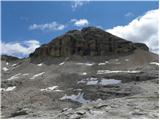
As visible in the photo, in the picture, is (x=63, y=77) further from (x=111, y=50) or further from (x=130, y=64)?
(x=111, y=50)

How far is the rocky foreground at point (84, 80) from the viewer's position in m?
22.8

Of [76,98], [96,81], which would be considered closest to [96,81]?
[96,81]

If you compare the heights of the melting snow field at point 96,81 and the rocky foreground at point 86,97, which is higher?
the melting snow field at point 96,81

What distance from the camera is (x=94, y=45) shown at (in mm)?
113000

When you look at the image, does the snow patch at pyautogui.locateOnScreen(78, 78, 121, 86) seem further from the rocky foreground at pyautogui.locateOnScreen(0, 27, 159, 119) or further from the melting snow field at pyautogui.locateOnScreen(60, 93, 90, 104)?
the melting snow field at pyautogui.locateOnScreen(60, 93, 90, 104)

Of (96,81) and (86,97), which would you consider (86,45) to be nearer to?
(96,81)

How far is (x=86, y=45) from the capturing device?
11469 centimetres

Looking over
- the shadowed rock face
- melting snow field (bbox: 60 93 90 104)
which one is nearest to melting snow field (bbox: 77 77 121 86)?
melting snow field (bbox: 60 93 90 104)

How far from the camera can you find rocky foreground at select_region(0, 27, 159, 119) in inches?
897

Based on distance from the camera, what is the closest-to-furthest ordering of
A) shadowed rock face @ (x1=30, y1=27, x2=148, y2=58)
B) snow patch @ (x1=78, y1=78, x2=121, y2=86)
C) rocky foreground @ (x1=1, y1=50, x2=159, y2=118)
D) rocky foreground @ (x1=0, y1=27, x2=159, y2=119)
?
rocky foreground @ (x1=1, y1=50, x2=159, y2=118) → rocky foreground @ (x1=0, y1=27, x2=159, y2=119) → snow patch @ (x1=78, y1=78, x2=121, y2=86) → shadowed rock face @ (x1=30, y1=27, x2=148, y2=58)

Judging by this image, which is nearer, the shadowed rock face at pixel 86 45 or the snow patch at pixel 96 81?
the snow patch at pixel 96 81

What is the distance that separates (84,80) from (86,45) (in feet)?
177

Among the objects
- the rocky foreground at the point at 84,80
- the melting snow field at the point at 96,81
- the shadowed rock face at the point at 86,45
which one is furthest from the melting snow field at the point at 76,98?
the shadowed rock face at the point at 86,45

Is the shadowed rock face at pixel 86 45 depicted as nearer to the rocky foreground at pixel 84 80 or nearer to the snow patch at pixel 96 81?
the rocky foreground at pixel 84 80
